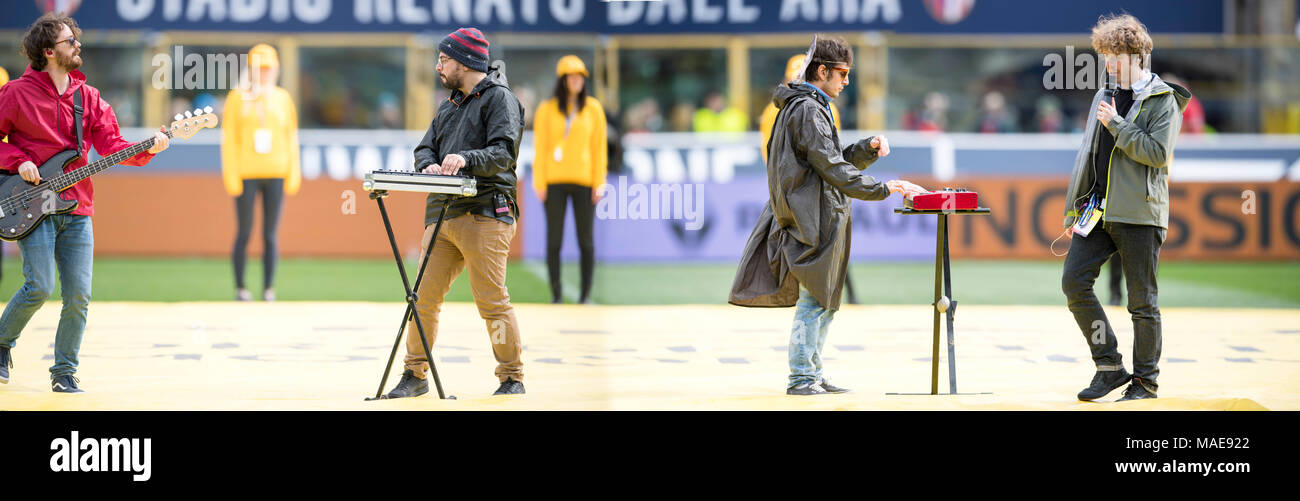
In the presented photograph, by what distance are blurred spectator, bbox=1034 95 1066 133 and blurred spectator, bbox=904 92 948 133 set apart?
3.57ft

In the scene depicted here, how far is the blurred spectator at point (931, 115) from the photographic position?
16562mm

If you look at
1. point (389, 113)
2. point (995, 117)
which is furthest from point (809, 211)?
point (995, 117)

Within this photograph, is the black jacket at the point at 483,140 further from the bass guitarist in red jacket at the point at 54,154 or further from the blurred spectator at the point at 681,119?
the blurred spectator at the point at 681,119

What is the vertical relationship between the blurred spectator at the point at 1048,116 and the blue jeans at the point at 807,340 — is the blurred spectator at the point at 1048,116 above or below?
above

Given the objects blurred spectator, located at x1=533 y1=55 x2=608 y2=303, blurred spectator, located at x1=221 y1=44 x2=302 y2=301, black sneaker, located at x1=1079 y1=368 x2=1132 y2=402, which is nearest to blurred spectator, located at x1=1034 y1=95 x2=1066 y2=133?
blurred spectator, located at x1=533 y1=55 x2=608 y2=303

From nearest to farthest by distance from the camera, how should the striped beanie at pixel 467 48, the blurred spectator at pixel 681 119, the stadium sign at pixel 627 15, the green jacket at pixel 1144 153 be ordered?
the green jacket at pixel 1144 153
the striped beanie at pixel 467 48
the stadium sign at pixel 627 15
the blurred spectator at pixel 681 119

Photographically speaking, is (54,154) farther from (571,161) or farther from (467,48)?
(571,161)

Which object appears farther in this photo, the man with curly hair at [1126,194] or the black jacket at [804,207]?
the black jacket at [804,207]

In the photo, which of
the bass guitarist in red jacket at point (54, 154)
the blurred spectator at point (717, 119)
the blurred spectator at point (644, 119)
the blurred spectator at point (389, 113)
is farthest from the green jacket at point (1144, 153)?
the blurred spectator at point (389, 113)

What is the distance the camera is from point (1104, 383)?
240 inches

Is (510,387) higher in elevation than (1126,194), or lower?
lower

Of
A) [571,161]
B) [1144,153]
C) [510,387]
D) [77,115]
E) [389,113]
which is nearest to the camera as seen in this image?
[1144,153]

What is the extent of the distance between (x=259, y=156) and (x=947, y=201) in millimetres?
6546
